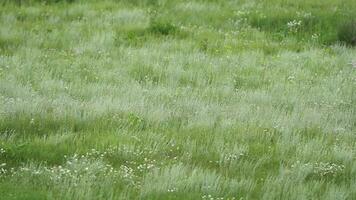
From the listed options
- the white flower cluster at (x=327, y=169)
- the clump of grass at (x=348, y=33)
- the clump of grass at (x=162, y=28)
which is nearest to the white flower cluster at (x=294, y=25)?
the clump of grass at (x=348, y=33)

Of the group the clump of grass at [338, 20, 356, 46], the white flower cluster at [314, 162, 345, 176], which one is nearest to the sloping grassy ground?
the white flower cluster at [314, 162, 345, 176]

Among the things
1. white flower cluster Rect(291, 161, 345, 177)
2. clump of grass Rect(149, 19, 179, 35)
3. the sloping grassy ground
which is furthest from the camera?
clump of grass Rect(149, 19, 179, 35)

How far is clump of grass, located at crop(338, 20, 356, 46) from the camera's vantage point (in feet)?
46.5

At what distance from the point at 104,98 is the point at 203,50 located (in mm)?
4723

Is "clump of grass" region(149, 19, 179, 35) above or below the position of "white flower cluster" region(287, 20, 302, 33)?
below

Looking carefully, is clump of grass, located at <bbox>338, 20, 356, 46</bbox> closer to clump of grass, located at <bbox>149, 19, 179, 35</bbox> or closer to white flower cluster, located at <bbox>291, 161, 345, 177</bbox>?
clump of grass, located at <bbox>149, 19, 179, 35</bbox>

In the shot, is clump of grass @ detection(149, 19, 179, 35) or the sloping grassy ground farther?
clump of grass @ detection(149, 19, 179, 35)

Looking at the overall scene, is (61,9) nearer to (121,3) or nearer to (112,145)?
(121,3)

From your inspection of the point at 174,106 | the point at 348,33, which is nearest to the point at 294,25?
the point at 348,33

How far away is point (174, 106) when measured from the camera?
8672mm

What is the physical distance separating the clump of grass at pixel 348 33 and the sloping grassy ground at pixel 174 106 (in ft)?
0.64

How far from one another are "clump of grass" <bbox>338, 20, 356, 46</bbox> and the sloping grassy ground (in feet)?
0.64

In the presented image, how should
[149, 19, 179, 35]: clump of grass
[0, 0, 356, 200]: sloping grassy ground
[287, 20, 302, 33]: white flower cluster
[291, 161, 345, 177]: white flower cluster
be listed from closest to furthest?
[0, 0, 356, 200]: sloping grassy ground
[291, 161, 345, 177]: white flower cluster
[149, 19, 179, 35]: clump of grass
[287, 20, 302, 33]: white flower cluster

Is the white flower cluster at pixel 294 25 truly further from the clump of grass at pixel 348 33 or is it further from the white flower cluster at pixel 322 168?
the white flower cluster at pixel 322 168
